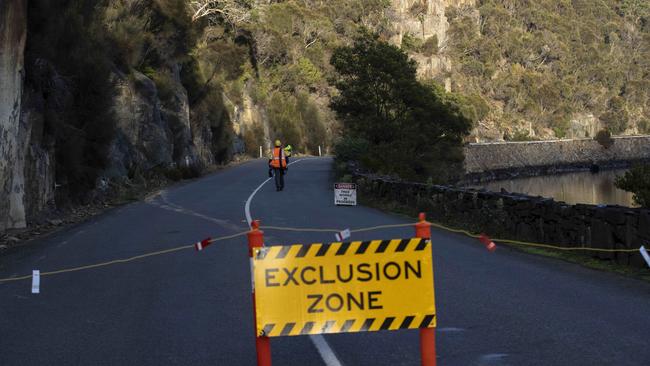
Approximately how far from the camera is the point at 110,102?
2775 cm

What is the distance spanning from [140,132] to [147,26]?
316 inches

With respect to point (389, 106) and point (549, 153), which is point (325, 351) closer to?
point (389, 106)

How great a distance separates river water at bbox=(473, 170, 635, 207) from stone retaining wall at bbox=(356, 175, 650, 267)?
47304 mm

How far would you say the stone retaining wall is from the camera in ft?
38.1

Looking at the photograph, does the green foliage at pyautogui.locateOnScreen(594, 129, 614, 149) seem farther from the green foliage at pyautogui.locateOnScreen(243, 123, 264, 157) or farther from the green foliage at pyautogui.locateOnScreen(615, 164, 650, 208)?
the green foliage at pyautogui.locateOnScreen(615, 164, 650, 208)

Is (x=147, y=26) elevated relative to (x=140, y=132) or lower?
elevated

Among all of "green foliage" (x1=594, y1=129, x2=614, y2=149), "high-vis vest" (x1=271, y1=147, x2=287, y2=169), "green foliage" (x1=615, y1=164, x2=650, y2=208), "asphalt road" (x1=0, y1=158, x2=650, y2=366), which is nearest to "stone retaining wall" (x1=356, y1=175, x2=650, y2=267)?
"asphalt road" (x1=0, y1=158, x2=650, y2=366)

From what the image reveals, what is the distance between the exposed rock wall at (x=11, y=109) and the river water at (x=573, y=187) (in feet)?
175

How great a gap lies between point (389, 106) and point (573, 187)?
148 ft

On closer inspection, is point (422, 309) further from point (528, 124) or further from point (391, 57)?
point (528, 124)

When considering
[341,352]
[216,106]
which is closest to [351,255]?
[341,352]

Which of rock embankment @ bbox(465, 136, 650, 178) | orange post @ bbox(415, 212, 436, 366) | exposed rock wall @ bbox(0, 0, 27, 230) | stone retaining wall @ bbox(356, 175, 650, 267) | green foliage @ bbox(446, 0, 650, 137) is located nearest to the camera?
orange post @ bbox(415, 212, 436, 366)

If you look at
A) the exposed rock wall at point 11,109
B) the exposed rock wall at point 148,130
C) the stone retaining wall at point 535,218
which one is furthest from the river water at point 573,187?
the exposed rock wall at point 11,109

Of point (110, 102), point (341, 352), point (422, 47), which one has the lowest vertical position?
point (341, 352)
